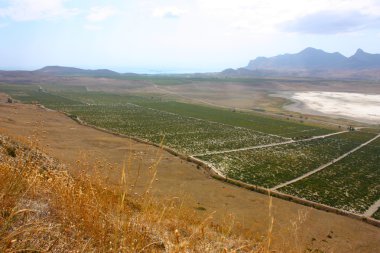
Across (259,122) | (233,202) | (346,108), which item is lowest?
(233,202)

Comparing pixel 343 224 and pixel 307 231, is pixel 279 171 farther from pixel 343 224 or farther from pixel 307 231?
pixel 307 231

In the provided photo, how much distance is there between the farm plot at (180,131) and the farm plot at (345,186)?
14.7 m

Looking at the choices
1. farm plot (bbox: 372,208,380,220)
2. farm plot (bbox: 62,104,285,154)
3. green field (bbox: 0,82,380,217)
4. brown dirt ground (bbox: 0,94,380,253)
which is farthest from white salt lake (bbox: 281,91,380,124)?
brown dirt ground (bbox: 0,94,380,253)

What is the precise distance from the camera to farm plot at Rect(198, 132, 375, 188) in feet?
125

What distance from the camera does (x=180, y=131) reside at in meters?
63.0

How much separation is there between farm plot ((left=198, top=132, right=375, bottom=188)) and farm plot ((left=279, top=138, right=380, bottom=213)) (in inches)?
81.2

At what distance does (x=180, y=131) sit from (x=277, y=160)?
22.0 metres

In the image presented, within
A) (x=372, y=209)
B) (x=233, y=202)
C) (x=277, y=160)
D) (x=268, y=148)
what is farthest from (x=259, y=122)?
(x=233, y=202)

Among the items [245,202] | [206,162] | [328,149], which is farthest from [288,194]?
[328,149]

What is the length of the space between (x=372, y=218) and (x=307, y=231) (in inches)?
326

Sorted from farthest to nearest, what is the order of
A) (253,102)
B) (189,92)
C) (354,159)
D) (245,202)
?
1. (189,92)
2. (253,102)
3. (354,159)
4. (245,202)

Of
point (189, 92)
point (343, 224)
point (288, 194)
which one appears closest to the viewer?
point (343, 224)

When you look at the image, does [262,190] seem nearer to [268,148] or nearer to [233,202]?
[233,202]

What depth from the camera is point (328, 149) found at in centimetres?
5497
